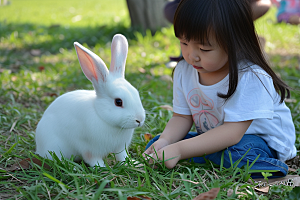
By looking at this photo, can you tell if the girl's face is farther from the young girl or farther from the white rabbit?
the white rabbit

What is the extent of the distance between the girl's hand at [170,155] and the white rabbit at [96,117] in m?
0.21

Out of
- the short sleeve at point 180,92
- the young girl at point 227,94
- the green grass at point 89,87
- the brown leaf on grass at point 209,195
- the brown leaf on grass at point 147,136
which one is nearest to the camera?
the brown leaf on grass at point 209,195

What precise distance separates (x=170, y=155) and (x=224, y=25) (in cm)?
78

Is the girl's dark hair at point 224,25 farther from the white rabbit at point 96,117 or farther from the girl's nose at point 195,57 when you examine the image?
the white rabbit at point 96,117

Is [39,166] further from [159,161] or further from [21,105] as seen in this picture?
[21,105]

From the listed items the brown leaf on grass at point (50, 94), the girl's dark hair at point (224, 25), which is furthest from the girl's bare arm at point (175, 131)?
the brown leaf on grass at point (50, 94)

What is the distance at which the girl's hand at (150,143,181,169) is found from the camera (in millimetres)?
1833

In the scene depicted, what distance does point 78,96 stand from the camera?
2047mm

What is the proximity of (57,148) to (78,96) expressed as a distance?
343 mm

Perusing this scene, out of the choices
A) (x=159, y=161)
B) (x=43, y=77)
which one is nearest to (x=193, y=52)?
(x=159, y=161)

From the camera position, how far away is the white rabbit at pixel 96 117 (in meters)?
1.81

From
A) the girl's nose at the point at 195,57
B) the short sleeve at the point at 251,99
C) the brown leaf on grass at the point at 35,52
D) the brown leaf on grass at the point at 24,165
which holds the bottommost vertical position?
the brown leaf on grass at the point at 24,165

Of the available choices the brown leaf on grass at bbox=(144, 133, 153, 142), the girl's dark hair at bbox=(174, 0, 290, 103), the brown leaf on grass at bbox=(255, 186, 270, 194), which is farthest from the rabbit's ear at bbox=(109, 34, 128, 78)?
the brown leaf on grass at bbox=(255, 186, 270, 194)

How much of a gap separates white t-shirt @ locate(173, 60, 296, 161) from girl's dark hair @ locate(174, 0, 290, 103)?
0.09 metres
